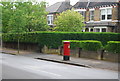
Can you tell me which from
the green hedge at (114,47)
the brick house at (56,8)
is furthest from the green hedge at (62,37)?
the brick house at (56,8)

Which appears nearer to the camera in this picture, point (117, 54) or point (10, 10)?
point (117, 54)

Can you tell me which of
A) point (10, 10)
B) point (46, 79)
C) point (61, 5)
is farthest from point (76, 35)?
point (61, 5)

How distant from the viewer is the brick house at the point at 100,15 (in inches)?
1222

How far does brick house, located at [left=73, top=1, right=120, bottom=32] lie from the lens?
31047mm

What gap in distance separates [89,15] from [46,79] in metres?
27.2

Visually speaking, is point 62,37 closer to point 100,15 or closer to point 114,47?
point 114,47

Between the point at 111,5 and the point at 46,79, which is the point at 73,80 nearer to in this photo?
the point at 46,79

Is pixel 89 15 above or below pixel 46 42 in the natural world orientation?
above

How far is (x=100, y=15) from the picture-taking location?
109ft

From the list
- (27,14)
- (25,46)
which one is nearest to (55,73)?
(25,46)

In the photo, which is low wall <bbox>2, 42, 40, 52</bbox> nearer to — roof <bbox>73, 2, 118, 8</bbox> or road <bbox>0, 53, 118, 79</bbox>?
road <bbox>0, 53, 118, 79</bbox>

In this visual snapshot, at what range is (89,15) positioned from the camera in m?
34.8

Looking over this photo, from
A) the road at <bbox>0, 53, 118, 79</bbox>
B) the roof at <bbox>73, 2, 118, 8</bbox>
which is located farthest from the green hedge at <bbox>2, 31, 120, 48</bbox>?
the roof at <bbox>73, 2, 118, 8</bbox>

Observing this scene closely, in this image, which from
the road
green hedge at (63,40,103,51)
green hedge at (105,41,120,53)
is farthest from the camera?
green hedge at (63,40,103,51)
